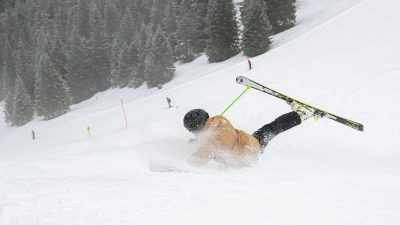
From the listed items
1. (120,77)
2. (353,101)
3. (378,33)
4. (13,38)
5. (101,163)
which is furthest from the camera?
(13,38)

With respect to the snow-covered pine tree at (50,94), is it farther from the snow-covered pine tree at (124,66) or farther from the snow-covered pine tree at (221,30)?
the snow-covered pine tree at (221,30)

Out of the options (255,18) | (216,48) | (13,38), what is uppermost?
(255,18)

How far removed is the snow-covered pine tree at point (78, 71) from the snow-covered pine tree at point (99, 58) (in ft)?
3.10

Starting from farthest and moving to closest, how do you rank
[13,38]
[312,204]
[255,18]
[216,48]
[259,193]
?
[13,38], [216,48], [255,18], [259,193], [312,204]

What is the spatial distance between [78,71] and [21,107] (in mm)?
11338

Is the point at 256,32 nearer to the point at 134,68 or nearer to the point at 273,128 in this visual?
the point at 134,68

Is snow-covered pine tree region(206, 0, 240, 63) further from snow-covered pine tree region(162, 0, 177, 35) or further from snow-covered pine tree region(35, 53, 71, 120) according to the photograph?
snow-covered pine tree region(35, 53, 71, 120)

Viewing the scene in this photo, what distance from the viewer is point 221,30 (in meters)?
38.9

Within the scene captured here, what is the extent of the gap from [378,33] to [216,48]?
20246mm

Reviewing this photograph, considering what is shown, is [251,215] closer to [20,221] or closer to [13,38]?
[20,221]

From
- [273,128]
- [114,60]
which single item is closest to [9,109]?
[114,60]

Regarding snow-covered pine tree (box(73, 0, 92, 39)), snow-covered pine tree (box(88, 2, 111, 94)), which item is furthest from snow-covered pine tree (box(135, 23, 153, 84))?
snow-covered pine tree (box(73, 0, 92, 39))

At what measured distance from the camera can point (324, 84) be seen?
11258 mm

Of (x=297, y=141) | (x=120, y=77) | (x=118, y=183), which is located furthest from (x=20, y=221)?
(x=120, y=77)
